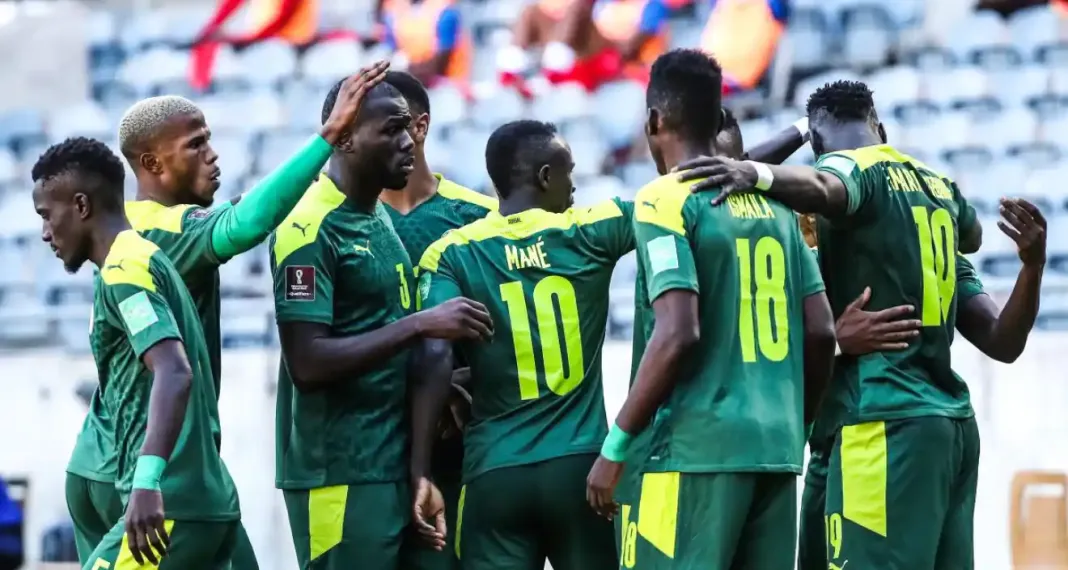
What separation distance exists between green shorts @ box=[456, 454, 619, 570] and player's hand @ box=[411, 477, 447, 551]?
100mm

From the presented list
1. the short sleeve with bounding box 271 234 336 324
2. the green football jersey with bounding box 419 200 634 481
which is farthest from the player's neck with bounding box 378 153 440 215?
the short sleeve with bounding box 271 234 336 324

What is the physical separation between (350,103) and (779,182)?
1.30 meters

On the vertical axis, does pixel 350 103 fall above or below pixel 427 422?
above

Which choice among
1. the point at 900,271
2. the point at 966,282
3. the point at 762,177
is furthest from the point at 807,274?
the point at 966,282

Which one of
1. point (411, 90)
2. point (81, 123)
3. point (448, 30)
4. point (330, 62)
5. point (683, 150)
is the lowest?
point (683, 150)

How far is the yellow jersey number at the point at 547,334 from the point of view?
5148 mm

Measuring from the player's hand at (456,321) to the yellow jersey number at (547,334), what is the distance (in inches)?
7.6

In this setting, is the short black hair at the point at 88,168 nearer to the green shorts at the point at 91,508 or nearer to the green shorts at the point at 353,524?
the green shorts at the point at 91,508

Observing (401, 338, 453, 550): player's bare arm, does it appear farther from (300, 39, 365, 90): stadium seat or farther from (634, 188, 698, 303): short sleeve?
(300, 39, 365, 90): stadium seat

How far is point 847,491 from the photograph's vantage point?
521cm

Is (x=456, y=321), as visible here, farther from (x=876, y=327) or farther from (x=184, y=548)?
(x=876, y=327)

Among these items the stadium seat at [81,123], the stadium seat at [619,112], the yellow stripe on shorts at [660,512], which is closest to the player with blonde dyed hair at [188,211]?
the yellow stripe on shorts at [660,512]

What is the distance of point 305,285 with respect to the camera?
505cm

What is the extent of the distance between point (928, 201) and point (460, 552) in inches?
75.5
